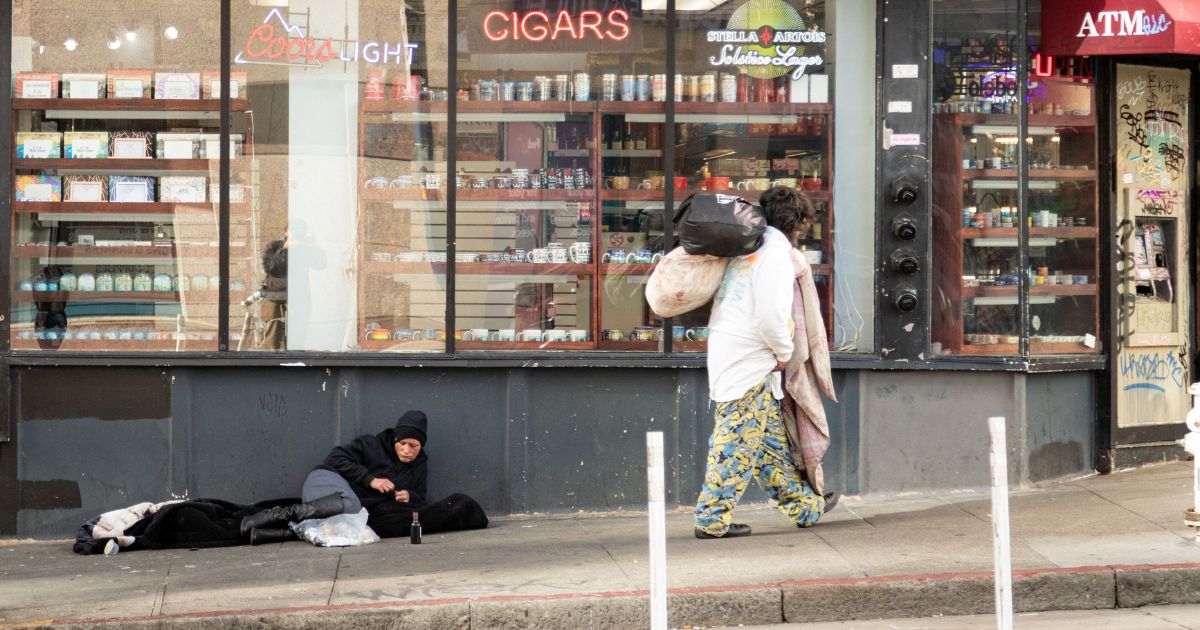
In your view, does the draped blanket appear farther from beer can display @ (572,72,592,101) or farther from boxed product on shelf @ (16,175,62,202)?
boxed product on shelf @ (16,175,62,202)

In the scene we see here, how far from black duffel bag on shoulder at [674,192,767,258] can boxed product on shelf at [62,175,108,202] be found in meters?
3.86

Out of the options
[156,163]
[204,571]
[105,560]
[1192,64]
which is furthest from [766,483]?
[1192,64]

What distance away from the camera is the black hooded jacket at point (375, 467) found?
8.05 meters

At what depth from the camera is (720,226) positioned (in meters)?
7.09

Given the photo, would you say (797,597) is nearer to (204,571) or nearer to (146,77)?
(204,571)

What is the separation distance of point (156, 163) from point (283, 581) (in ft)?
10.4

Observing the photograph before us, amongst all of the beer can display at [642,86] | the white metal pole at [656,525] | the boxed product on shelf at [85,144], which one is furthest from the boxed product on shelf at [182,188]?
the white metal pole at [656,525]

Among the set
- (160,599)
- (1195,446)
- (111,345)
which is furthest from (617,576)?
(111,345)

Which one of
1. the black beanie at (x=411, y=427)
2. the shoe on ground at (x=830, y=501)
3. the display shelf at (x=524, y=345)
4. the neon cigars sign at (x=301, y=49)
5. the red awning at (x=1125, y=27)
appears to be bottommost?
the shoe on ground at (x=830, y=501)

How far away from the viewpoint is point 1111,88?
943cm

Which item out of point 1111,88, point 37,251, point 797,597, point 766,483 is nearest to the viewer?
point 797,597

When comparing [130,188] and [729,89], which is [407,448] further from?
[729,89]

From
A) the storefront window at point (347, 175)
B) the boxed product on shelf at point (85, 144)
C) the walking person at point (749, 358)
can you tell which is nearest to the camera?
the walking person at point (749, 358)

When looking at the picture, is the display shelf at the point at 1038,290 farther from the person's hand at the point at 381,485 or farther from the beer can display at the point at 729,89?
the person's hand at the point at 381,485
